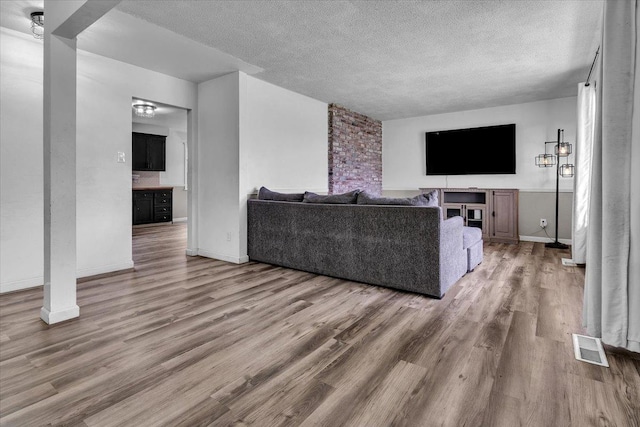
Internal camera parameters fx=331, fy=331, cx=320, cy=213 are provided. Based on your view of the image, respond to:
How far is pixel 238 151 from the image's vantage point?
4043 mm

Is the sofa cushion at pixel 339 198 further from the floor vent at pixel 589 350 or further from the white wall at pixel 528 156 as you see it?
the white wall at pixel 528 156

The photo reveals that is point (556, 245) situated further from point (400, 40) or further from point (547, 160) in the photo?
point (400, 40)

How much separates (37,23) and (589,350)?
4650mm

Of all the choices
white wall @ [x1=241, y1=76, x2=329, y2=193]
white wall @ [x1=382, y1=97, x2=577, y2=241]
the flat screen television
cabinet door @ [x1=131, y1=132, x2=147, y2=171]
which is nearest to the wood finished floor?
white wall @ [x1=241, y1=76, x2=329, y2=193]

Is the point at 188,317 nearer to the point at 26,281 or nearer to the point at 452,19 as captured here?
the point at 26,281

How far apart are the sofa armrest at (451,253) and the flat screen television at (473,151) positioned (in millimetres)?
3369

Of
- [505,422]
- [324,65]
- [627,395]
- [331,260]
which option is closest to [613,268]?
[627,395]

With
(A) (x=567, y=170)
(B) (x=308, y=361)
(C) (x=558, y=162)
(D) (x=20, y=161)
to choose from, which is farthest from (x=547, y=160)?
(D) (x=20, y=161)

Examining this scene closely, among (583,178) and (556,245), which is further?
(556,245)

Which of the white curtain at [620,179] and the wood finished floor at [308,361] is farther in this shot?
the white curtain at [620,179]

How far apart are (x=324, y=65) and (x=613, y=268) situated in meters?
3.32

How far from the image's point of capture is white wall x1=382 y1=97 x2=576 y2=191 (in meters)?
5.47

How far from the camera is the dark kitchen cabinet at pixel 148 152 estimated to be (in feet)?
24.9

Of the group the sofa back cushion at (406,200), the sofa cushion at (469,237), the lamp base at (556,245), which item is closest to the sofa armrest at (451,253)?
the sofa cushion at (469,237)
